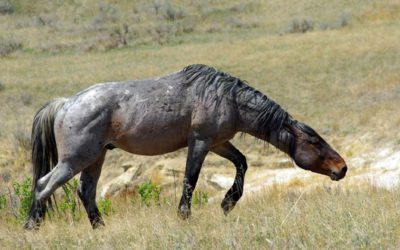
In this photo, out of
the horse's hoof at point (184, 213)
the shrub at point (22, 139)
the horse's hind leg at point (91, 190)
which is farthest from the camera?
the shrub at point (22, 139)

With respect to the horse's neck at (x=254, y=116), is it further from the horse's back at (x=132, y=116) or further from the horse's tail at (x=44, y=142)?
the horse's tail at (x=44, y=142)

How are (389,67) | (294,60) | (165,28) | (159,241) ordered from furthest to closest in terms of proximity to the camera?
(165,28) < (294,60) < (389,67) < (159,241)

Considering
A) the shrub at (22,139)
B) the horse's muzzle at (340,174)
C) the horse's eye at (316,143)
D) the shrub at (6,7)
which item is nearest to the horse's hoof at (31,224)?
the horse's eye at (316,143)

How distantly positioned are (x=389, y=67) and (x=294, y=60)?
10.8 feet

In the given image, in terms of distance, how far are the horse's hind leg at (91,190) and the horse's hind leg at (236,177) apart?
1295 millimetres

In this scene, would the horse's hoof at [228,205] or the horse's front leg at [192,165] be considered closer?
the horse's front leg at [192,165]

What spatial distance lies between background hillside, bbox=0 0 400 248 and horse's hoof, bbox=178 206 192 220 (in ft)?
0.35

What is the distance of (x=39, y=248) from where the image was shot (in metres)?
5.72

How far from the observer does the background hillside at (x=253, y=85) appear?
5949 mm

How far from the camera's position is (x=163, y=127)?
7160 millimetres

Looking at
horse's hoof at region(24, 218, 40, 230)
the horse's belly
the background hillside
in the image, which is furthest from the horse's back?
horse's hoof at region(24, 218, 40, 230)

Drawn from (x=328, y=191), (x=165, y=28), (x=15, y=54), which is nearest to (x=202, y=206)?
(x=328, y=191)

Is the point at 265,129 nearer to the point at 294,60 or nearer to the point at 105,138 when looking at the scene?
the point at 105,138

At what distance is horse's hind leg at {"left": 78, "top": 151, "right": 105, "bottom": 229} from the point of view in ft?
24.3
